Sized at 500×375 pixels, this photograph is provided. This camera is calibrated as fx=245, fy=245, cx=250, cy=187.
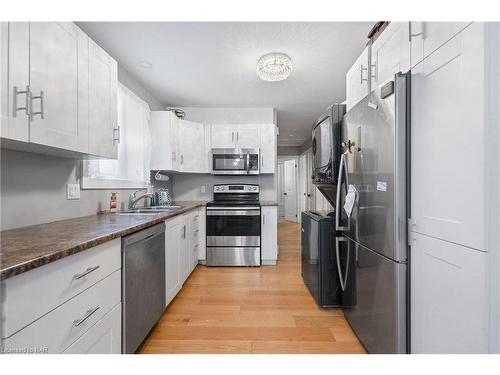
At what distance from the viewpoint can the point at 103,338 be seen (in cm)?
118

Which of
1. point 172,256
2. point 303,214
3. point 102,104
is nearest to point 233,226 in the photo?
point 303,214

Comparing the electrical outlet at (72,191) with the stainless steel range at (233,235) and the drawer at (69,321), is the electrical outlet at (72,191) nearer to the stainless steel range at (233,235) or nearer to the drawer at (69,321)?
the drawer at (69,321)

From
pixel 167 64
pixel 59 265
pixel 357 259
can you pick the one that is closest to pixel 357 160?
pixel 357 259

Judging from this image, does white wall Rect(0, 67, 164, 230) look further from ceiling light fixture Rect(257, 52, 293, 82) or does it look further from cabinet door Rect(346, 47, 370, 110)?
cabinet door Rect(346, 47, 370, 110)

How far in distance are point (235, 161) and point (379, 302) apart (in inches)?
111

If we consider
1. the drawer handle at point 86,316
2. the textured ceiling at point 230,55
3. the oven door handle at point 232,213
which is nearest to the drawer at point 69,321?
the drawer handle at point 86,316

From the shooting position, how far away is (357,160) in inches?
66.9

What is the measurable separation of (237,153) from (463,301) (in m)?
3.20

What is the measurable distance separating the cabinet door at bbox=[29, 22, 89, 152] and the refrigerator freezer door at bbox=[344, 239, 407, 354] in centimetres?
191

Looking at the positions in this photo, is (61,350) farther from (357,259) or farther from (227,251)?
(227,251)

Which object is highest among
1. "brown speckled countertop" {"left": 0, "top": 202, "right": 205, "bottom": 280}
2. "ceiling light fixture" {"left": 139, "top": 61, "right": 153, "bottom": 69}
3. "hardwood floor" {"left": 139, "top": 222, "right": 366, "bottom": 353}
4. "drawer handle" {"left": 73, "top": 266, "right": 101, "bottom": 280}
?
"ceiling light fixture" {"left": 139, "top": 61, "right": 153, "bottom": 69}

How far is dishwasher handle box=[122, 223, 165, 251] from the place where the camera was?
55.4 inches

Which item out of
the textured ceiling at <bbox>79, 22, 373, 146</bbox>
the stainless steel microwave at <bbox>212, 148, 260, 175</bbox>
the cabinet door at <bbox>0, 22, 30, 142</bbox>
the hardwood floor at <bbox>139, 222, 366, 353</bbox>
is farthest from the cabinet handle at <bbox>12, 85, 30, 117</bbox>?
the stainless steel microwave at <bbox>212, 148, 260, 175</bbox>

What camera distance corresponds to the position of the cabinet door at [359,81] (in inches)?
70.2
